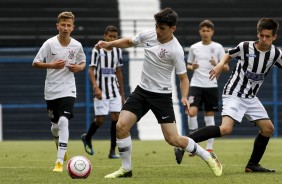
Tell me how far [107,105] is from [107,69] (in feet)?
2.03

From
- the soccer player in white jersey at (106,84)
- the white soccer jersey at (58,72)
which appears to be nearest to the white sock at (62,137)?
the white soccer jersey at (58,72)

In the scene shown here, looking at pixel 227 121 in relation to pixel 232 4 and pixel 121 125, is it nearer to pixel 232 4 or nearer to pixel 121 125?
pixel 121 125

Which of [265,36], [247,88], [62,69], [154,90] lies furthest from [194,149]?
[62,69]

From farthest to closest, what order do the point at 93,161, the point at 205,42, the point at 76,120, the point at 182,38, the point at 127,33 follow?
the point at 127,33
the point at 182,38
the point at 76,120
the point at 205,42
the point at 93,161

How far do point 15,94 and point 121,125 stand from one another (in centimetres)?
1339

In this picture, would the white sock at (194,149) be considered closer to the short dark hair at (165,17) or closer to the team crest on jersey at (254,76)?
the team crest on jersey at (254,76)

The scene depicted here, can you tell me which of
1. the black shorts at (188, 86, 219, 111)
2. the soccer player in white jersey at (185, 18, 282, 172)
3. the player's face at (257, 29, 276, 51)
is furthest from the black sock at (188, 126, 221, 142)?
the black shorts at (188, 86, 219, 111)

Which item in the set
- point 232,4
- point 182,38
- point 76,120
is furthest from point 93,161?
point 232,4

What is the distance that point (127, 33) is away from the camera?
25.2 meters

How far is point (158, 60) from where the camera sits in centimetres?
902

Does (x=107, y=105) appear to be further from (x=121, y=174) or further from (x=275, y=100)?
(x=275, y=100)

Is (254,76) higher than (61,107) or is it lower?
higher

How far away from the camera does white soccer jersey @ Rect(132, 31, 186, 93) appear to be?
29.5 ft

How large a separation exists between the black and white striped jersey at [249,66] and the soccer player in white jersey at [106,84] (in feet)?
13.1
